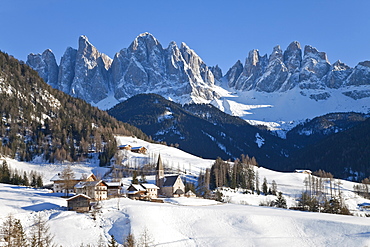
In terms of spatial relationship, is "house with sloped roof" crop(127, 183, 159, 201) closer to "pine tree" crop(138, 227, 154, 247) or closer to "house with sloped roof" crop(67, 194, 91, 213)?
"house with sloped roof" crop(67, 194, 91, 213)

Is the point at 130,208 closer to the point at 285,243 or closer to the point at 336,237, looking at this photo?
the point at 285,243

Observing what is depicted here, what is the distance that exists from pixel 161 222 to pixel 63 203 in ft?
72.2

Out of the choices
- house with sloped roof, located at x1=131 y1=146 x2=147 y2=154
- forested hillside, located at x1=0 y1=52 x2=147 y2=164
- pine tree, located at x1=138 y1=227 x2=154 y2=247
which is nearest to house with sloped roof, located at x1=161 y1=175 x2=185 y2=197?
forested hillside, located at x1=0 y1=52 x2=147 y2=164

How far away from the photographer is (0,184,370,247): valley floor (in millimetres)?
60188

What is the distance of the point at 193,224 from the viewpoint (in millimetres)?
66812

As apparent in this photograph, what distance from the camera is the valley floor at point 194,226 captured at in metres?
60.2

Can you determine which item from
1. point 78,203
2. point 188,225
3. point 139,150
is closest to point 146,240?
point 188,225

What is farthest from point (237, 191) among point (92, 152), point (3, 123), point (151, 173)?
point (3, 123)

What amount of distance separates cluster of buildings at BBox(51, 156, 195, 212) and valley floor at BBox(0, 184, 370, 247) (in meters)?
7.01

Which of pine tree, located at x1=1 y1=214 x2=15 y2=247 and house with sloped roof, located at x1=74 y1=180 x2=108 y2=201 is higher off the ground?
house with sloped roof, located at x1=74 y1=180 x2=108 y2=201

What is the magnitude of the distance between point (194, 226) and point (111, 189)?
113 ft

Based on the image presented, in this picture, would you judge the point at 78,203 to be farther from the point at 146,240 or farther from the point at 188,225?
the point at 146,240

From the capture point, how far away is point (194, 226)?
6606 cm

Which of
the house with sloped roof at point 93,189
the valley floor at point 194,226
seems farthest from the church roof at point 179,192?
the valley floor at point 194,226
